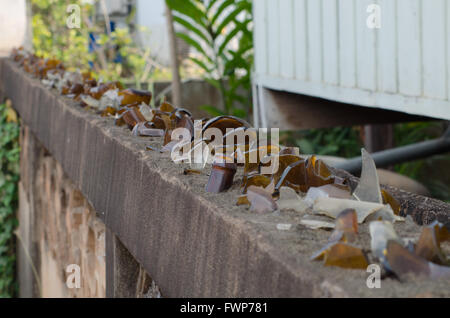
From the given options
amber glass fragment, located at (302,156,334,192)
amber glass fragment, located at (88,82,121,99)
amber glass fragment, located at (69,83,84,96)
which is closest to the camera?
amber glass fragment, located at (302,156,334,192)

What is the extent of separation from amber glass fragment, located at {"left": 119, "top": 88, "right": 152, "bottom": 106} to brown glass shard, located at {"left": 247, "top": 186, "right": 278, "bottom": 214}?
120cm

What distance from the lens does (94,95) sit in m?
2.41

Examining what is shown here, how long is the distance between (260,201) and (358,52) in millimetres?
2423

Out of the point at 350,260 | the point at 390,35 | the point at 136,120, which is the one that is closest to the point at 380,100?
the point at 390,35

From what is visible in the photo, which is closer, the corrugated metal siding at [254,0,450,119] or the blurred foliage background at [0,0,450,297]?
the corrugated metal siding at [254,0,450,119]

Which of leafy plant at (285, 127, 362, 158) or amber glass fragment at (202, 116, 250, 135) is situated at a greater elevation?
amber glass fragment at (202, 116, 250, 135)

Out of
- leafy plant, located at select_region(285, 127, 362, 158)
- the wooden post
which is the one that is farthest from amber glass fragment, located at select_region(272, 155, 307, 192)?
leafy plant, located at select_region(285, 127, 362, 158)

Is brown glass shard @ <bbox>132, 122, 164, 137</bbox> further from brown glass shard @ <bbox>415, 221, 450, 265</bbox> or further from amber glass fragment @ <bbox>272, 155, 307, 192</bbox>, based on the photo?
brown glass shard @ <bbox>415, 221, 450, 265</bbox>

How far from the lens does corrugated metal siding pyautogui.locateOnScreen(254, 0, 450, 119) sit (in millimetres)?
2697

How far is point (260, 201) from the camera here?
105cm

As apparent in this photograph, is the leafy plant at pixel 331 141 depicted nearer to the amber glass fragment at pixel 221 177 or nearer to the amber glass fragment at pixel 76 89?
the amber glass fragment at pixel 76 89

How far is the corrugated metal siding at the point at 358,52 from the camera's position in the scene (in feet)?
8.85
